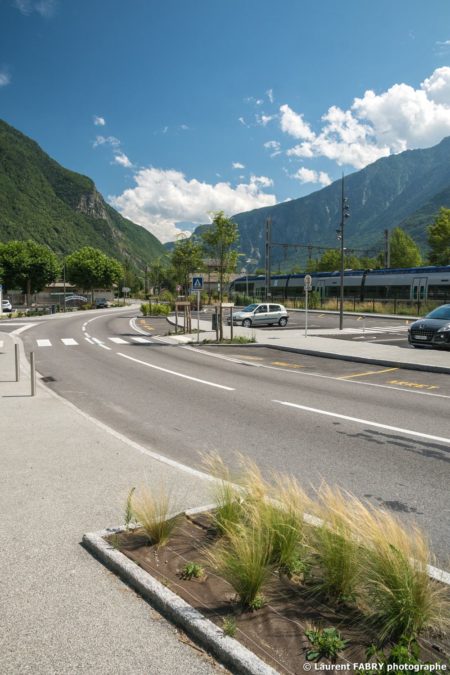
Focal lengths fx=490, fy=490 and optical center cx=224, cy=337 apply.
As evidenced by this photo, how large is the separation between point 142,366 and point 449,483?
11518 mm

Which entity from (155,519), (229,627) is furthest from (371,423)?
(229,627)

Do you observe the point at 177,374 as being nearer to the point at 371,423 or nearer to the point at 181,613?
the point at 371,423

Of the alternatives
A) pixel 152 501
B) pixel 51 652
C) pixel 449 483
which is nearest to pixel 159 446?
pixel 152 501

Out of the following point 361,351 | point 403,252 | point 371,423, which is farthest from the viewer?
point 403,252

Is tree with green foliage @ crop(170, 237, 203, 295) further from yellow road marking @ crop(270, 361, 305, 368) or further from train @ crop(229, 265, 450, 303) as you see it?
yellow road marking @ crop(270, 361, 305, 368)

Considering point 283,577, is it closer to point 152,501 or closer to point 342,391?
point 152,501

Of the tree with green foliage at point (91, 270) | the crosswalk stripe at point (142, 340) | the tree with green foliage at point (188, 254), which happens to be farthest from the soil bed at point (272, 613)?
the tree with green foliage at point (91, 270)

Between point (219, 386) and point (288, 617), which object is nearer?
point (288, 617)

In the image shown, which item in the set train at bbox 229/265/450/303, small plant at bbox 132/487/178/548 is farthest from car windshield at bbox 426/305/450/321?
train at bbox 229/265/450/303

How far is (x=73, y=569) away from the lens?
3418mm

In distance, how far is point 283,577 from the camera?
10.5 feet

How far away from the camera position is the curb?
2449 mm

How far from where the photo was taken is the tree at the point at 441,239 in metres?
58.7

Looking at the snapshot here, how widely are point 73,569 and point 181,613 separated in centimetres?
101
